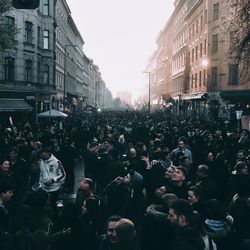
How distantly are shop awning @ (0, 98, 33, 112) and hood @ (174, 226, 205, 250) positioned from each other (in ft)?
88.6

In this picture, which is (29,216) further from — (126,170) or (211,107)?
(211,107)

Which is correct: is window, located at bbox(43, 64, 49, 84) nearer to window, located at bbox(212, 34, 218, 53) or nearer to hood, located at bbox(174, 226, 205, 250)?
window, located at bbox(212, 34, 218, 53)

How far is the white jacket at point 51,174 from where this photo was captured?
941cm

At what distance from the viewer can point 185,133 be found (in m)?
19.9

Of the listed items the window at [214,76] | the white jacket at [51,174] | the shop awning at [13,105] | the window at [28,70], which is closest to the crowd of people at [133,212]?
the white jacket at [51,174]

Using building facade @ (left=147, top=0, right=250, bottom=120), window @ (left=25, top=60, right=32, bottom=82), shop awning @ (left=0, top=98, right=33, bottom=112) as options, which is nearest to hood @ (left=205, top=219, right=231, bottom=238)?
building facade @ (left=147, top=0, right=250, bottom=120)

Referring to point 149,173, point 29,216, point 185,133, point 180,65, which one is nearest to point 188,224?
point 29,216

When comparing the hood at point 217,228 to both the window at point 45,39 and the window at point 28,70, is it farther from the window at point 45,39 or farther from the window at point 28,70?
the window at point 45,39

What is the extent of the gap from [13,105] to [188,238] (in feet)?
96.8

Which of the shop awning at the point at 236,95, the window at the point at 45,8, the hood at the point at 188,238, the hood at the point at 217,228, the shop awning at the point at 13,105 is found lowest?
the hood at the point at 217,228

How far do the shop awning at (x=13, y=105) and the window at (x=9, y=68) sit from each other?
2.10 metres

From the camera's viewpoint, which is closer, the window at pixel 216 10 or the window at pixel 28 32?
the window at pixel 28 32

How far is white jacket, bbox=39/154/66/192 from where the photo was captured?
9.41 metres

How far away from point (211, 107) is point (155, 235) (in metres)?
38.9
